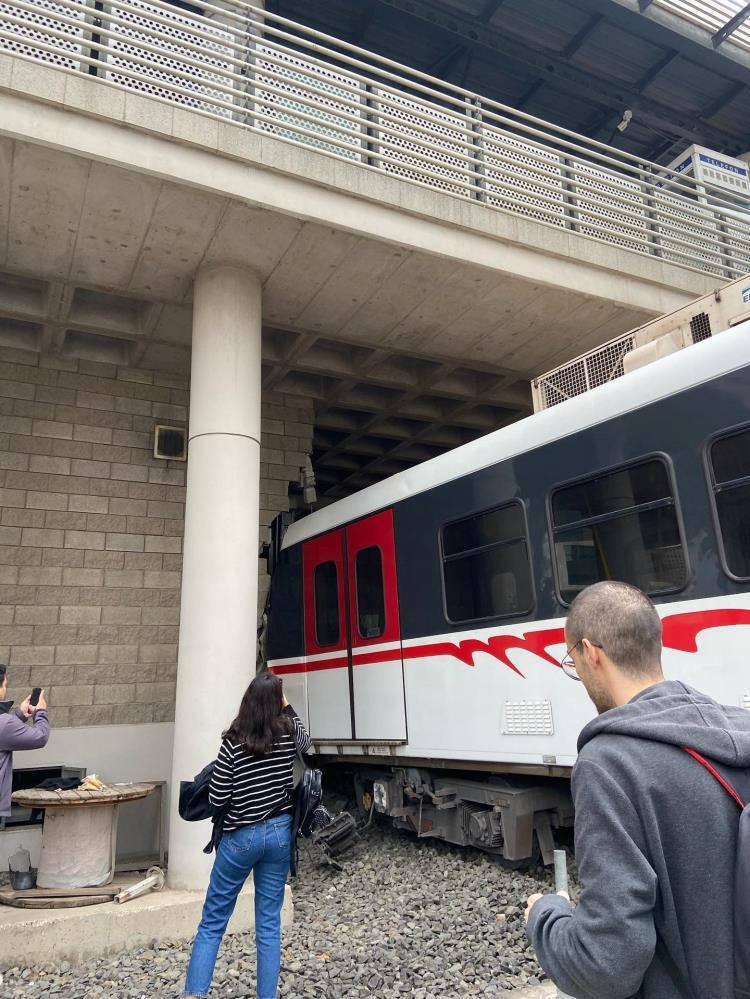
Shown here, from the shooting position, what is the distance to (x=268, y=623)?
929cm

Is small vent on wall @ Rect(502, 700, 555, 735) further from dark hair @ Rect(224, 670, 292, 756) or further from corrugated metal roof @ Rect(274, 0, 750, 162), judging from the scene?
corrugated metal roof @ Rect(274, 0, 750, 162)

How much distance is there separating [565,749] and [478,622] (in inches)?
48.0

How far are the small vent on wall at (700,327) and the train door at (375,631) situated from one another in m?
3.04

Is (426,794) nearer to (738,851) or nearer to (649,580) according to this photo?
(649,580)

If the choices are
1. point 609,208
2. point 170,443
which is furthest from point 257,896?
point 609,208

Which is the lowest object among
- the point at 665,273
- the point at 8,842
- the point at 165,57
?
the point at 8,842

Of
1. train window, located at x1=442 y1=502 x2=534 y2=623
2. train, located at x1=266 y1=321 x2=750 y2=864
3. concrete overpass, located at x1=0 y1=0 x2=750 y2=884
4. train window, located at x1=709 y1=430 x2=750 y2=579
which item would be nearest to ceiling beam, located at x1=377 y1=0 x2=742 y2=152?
concrete overpass, located at x1=0 y1=0 x2=750 y2=884

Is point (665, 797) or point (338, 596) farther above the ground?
point (338, 596)

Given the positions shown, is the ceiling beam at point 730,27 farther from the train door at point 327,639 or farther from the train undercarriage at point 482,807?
the train undercarriage at point 482,807

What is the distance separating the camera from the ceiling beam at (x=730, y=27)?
12.8m

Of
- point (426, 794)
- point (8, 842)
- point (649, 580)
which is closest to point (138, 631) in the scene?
point (8, 842)

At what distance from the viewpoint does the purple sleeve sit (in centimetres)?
496

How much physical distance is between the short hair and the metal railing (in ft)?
21.2

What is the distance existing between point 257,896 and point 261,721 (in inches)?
36.4
